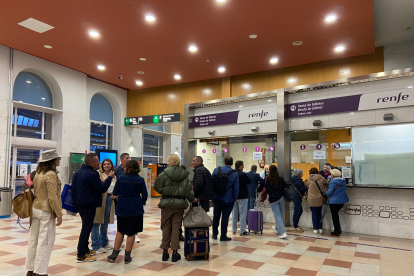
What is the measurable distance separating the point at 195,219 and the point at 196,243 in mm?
325

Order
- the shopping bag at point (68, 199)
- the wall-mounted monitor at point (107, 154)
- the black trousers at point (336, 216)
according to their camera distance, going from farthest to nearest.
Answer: the wall-mounted monitor at point (107, 154), the black trousers at point (336, 216), the shopping bag at point (68, 199)

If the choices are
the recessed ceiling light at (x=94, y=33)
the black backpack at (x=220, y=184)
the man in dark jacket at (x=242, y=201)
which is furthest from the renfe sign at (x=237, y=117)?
the recessed ceiling light at (x=94, y=33)

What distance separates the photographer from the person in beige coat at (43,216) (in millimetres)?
3402

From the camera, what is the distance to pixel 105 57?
9195 millimetres

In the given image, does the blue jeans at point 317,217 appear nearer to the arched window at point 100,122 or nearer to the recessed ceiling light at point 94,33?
the recessed ceiling light at point 94,33

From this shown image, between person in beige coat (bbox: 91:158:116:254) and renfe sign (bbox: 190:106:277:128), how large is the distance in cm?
463

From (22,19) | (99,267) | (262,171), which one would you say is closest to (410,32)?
(262,171)

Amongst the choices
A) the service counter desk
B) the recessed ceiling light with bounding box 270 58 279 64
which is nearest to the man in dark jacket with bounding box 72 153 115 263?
the service counter desk

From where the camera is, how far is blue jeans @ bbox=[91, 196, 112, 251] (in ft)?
15.4

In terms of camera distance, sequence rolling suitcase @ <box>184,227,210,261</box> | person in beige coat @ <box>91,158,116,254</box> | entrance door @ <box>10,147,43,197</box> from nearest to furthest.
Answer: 1. rolling suitcase @ <box>184,227,210,261</box>
2. person in beige coat @ <box>91,158,116,254</box>
3. entrance door @ <box>10,147,43,197</box>

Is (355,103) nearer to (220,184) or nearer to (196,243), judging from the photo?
(220,184)

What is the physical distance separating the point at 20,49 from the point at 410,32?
1058 centimetres

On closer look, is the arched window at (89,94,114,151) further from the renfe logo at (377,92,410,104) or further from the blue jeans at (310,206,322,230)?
the renfe logo at (377,92,410,104)

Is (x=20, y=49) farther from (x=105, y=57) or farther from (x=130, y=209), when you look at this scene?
(x=130, y=209)
